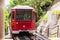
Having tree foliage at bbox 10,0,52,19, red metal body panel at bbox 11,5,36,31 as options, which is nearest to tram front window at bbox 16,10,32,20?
red metal body panel at bbox 11,5,36,31

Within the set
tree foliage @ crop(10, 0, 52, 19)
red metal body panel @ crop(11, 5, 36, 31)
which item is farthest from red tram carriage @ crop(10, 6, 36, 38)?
tree foliage @ crop(10, 0, 52, 19)

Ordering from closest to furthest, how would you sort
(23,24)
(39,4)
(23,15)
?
(23,15), (23,24), (39,4)

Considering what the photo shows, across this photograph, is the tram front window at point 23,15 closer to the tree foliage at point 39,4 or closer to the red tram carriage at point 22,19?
the red tram carriage at point 22,19

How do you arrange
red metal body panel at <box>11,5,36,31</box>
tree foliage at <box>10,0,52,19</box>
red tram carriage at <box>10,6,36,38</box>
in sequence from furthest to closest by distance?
1. tree foliage at <box>10,0,52,19</box>
2. red metal body panel at <box>11,5,36,31</box>
3. red tram carriage at <box>10,6,36,38</box>

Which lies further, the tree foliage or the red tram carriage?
the tree foliage

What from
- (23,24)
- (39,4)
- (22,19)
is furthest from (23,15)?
(39,4)

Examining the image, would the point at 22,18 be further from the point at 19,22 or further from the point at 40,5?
the point at 40,5

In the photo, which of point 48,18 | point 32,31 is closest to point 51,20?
point 48,18

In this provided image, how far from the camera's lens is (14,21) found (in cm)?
1739

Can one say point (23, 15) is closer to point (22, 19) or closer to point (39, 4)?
Result: point (22, 19)

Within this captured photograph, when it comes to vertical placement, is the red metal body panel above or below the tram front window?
below

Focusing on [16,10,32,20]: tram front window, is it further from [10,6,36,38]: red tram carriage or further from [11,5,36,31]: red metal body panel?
[11,5,36,31]: red metal body panel

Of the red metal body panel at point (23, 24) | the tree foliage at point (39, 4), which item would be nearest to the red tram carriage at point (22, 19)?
the red metal body panel at point (23, 24)

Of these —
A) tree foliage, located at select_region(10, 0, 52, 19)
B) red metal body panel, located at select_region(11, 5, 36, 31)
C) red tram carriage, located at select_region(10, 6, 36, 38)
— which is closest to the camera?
red tram carriage, located at select_region(10, 6, 36, 38)
